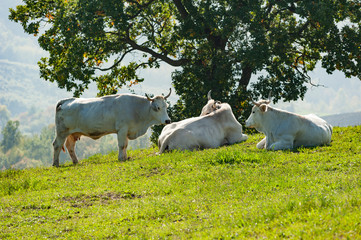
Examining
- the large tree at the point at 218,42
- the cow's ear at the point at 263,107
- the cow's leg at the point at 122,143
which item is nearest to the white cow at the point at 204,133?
the cow's leg at the point at 122,143

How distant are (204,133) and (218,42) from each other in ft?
39.4

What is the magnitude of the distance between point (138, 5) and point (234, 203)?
20541 millimetres

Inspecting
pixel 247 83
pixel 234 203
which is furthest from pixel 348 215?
pixel 247 83

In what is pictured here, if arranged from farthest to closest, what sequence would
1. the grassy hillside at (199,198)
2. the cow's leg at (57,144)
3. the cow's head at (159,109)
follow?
the cow's leg at (57,144) → the cow's head at (159,109) → the grassy hillside at (199,198)

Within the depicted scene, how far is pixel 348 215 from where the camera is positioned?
247 inches

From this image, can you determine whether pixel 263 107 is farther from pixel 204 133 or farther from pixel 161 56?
pixel 161 56

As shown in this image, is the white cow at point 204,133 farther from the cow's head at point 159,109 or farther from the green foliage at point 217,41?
the green foliage at point 217,41

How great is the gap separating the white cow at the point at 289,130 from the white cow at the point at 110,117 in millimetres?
3638

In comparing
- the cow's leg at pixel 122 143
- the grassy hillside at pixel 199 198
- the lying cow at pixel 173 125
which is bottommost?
the grassy hillside at pixel 199 198

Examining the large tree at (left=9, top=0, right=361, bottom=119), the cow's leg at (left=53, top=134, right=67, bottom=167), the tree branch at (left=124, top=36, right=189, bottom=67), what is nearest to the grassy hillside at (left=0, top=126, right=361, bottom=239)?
the cow's leg at (left=53, top=134, right=67, bottom=167)

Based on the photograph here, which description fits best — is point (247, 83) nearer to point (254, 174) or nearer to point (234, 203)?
point (254, 174)

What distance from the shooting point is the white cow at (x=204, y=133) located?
619 inches

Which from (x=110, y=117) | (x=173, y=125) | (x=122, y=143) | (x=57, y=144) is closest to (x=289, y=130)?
(x=173, y=125)

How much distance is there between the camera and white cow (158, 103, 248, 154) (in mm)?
15719
